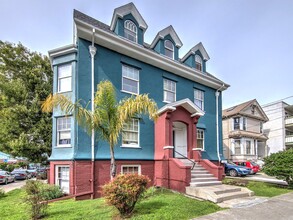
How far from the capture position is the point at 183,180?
410 inches

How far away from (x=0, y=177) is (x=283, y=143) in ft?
123

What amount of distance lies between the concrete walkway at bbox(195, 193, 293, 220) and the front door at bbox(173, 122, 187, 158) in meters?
5.94

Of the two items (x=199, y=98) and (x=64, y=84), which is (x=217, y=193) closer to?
(x=199, y=98)

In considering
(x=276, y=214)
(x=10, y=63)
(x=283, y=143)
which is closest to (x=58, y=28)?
(x=10, y=63)

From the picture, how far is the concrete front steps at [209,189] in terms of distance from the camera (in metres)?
9.15

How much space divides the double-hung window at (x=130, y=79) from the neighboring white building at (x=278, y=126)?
100 ft

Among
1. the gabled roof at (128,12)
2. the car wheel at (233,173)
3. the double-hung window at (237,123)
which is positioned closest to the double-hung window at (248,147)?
the double-hung window at (237,123)

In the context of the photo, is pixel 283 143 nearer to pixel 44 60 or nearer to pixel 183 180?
pixel 183 180

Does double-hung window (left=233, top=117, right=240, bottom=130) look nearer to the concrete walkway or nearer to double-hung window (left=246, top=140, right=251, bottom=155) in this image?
double-hung window (left=246, top=140, right=251, bottom=155)

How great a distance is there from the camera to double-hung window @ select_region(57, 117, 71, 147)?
10797 millimetres

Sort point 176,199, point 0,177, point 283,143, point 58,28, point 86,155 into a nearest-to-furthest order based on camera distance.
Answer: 1. point 176,199
2. point 86,155
3. point 58,28
4. point 0,177
5. point 283,143

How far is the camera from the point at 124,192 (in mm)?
6324

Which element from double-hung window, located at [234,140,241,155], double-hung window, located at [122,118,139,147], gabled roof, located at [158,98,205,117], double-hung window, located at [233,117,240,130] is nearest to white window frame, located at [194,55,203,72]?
gabled roof, located at [158,98,205,117]

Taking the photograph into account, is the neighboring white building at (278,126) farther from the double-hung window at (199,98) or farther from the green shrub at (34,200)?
the green shrub at (34,200)
